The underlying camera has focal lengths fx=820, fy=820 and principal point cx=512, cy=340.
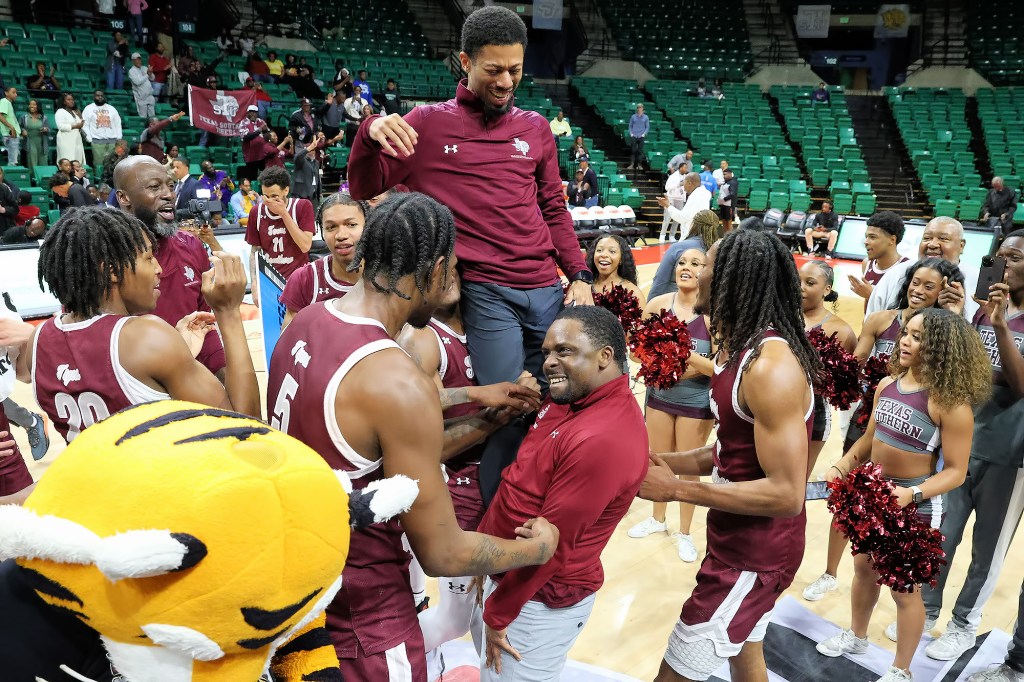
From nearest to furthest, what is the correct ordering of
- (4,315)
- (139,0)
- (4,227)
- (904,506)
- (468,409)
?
(468,409) < (4,315) < (904,506) < (4,227) < (139,0)

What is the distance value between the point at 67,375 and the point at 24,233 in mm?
7870

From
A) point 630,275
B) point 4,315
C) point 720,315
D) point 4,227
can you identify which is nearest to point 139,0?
point 4,227

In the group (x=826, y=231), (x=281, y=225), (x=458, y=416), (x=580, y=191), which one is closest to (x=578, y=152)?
(x=580, y=191)

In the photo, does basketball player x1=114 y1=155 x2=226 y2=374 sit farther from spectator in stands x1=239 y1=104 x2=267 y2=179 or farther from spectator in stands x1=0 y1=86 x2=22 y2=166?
spectator in stands x1=0 y1=86 x2=22 y2=166

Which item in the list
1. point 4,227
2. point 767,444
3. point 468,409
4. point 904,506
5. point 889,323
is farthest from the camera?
point 4,227

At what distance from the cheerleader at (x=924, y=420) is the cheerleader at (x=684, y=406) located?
1.10 meters

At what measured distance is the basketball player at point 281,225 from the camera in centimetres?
594

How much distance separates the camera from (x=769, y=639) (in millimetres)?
3793

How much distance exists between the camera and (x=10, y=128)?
1169 cm

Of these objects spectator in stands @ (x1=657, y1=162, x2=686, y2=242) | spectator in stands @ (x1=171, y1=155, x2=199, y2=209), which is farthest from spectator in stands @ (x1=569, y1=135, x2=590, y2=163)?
spectator in stands @ (x1=171, y1=155, x2=199, y2=209)

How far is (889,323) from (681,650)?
2.40 meters

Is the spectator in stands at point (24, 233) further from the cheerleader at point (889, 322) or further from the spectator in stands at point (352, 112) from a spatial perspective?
the cheerleader at point (889, 322)

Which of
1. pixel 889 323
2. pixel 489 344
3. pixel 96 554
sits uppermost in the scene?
pixel 96 554

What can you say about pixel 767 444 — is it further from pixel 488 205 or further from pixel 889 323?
pixel 889 323
